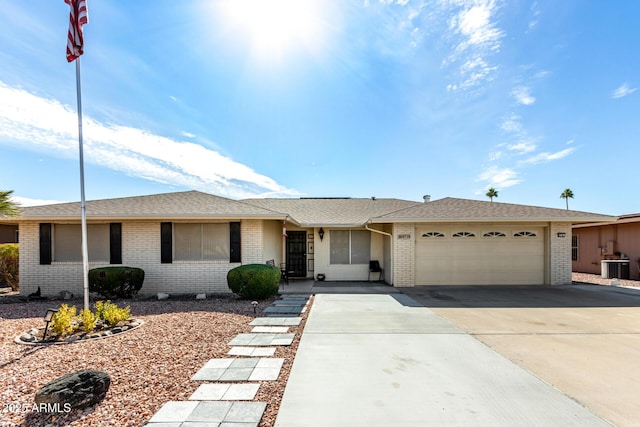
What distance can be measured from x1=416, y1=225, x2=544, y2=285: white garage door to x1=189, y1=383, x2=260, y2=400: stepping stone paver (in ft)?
28.5

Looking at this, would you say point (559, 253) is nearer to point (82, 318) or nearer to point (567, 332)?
point (567, 332)

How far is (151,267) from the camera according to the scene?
9578 mm

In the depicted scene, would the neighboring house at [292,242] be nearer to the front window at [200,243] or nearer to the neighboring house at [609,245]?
the front window at [200,243]

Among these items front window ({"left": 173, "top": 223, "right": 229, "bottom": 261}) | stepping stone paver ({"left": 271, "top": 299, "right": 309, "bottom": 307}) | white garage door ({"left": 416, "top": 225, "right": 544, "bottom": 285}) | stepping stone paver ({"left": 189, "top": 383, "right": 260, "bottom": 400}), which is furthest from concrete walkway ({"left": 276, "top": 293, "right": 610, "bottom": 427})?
white garage door ({"left": 416, "top": 225, "right": 544, "bottom": 285})

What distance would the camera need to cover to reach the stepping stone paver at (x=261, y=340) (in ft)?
15.9

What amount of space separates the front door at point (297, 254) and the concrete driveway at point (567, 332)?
482 cm

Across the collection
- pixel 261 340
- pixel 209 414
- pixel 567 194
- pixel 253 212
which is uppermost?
pixel 567 194

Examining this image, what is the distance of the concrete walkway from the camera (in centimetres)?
279

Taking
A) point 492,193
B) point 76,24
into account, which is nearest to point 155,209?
point 76,24

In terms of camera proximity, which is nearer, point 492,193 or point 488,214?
point 488,214

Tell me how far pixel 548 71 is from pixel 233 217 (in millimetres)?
11253

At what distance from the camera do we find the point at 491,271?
35.6 ft

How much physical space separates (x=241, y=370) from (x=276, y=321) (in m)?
2.38

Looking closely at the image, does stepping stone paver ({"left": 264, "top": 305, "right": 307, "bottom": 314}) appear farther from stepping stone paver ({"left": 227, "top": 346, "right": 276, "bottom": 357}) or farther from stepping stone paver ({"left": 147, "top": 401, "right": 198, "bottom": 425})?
stepping stone paver ({"left": 147, "top": 401, "right": 198, "bottom": 425})
